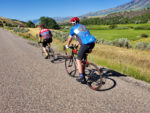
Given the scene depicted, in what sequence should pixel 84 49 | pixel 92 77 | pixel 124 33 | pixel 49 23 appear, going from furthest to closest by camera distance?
pixel 49 23
pixel 124 33
pixel 92 77
pixel 84 49

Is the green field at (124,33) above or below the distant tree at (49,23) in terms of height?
below

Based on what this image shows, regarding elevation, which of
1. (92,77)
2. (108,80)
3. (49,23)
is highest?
(49,23)

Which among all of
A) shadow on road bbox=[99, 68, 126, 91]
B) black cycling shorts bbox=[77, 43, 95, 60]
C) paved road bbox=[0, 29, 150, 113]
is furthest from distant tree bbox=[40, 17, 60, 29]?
black cycling shorts bbox=[77, 43, 95, 60]

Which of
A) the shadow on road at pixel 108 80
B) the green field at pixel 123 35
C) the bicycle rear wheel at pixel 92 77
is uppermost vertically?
the bicycle rear wheel at pixel 92 77

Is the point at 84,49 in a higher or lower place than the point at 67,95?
higher

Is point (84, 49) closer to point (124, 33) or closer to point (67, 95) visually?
point (67, 95)

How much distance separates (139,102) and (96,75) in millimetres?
1602

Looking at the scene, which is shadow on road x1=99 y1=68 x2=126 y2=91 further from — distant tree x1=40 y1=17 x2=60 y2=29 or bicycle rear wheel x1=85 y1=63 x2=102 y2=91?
distant tree x1=40 y1=17 x2=60 y2=29

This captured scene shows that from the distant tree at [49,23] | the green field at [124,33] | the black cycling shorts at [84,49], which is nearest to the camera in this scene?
the black cycling shorts at [84,49]

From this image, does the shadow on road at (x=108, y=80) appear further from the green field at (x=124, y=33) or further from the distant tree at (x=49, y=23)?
the distant tree at (x=49, y=23)

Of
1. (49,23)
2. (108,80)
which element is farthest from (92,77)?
(49,23)

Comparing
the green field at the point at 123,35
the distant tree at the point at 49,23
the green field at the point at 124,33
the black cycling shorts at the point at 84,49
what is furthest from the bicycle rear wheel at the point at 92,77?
the distant tree at the point at 49,23

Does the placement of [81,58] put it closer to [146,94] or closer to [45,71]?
[146,94]

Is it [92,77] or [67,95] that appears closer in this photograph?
[67,95]
